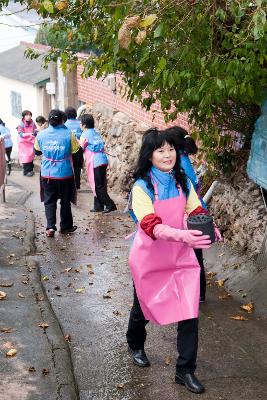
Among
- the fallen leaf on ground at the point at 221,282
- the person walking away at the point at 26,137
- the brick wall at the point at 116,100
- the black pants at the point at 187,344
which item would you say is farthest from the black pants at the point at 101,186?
the black pants at the point at 187,344

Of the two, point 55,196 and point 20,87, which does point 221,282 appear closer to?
point 55,196

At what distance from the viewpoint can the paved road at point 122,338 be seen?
4.95 meters

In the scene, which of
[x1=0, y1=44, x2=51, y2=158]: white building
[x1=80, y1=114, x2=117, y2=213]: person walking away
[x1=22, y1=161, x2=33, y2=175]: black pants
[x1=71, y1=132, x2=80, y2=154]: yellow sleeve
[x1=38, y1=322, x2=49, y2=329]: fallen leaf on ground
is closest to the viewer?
[x1=38, y1=322, x2=49, y2=329]: fallen leaf on ground

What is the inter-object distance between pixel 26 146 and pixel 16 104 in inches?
493

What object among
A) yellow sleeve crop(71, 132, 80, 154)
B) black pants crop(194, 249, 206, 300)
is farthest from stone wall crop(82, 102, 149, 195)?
black pants crop(194, 249, 206, 300)

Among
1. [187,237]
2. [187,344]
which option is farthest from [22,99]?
[187,237]

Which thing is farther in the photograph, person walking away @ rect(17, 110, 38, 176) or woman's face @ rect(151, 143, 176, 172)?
person walking away @ rect(17, 110, 38, 176)

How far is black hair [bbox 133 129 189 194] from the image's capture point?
4836mm

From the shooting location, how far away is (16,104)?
29891mm

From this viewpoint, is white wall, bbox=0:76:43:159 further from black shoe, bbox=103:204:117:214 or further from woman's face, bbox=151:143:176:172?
woman's face, bbox=151:143:176:172

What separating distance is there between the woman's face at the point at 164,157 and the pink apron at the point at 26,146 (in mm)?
13338

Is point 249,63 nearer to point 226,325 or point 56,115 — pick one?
point 226,325

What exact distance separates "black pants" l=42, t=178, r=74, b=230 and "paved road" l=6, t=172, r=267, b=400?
3.02ft

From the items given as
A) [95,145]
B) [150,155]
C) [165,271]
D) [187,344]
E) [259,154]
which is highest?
[150,155]
